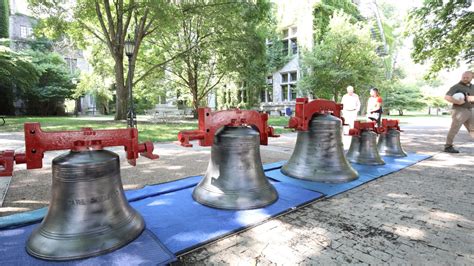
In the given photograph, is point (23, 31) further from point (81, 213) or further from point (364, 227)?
point (364, 227)

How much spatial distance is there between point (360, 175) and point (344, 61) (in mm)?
16154

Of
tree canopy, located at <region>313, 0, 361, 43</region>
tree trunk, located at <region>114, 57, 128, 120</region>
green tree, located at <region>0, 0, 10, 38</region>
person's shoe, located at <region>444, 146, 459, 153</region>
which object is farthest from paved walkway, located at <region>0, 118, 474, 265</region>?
green tree, located at <region>0, 0, 10, 38</region>

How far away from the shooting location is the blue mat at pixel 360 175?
3543 millimetres

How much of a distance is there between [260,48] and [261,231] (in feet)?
55.0

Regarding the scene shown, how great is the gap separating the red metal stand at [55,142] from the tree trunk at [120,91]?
50.3ft

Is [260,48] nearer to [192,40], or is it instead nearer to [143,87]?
[192,40]

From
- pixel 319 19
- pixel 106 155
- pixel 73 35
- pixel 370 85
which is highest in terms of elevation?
pixel 319 19

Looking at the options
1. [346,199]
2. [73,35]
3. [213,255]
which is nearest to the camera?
[213,255]

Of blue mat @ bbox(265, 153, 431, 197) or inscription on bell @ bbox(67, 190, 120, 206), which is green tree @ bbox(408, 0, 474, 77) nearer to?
blue mat @ bbox(265, 153, 431, 197)

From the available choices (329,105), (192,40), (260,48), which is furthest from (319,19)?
(329,105)

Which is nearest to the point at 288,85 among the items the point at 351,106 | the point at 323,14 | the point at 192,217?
the point at 323,14

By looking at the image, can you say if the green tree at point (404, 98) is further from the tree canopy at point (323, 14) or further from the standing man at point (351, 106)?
the standing man at point (351, 106)

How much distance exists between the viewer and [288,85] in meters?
27.3

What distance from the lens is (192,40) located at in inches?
829
